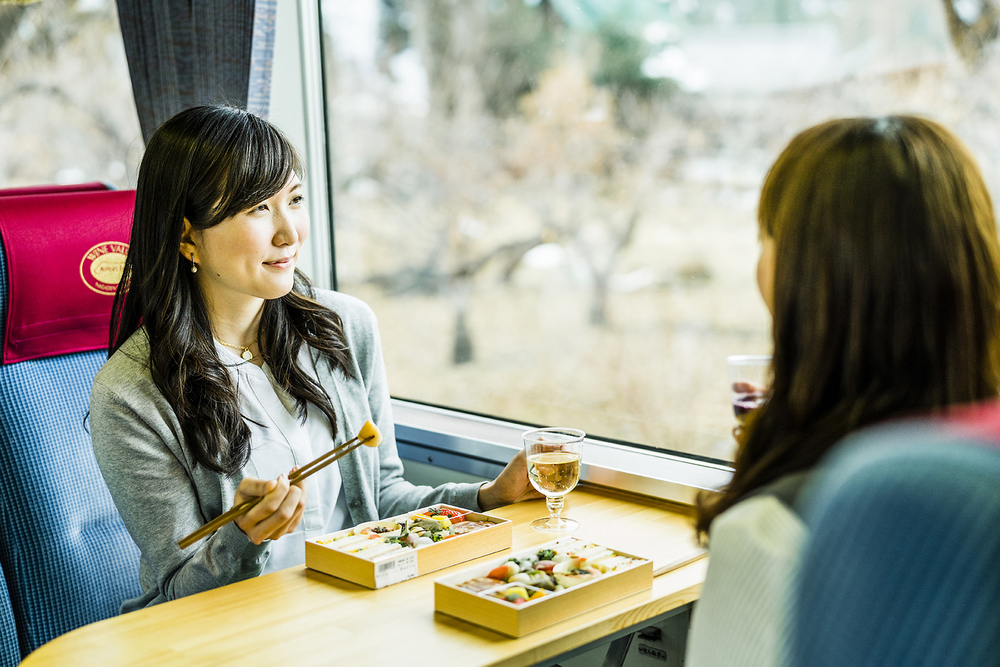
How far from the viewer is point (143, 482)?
4.29 feet

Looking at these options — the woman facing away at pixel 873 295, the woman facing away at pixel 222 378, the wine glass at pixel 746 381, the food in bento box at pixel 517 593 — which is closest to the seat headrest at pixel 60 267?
the woman facing away at pixel 222 378

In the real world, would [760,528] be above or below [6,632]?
above

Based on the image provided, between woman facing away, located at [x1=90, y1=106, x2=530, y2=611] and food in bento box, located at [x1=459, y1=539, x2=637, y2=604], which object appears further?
woman facing away, located at [x1=90, y1=106, x2=530, y2=611]

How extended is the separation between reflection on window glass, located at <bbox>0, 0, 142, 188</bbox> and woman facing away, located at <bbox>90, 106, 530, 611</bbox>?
2.76 metres

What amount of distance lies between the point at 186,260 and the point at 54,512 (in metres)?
0.50

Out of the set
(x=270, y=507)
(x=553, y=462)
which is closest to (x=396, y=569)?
(x=270, y=507)

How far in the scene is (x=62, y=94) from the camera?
4.02 m

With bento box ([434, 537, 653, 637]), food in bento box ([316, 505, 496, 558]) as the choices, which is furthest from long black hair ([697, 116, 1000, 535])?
food in bento box ([316, 505, 496, 558])

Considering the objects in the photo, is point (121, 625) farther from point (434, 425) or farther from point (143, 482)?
point (434, 425)

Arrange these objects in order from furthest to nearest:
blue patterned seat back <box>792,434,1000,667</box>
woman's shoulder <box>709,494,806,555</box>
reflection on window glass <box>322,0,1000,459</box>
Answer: reflection on window glass <box>322,0,1000,459</box>
woman's shoulder <box>709,494,806,555</box>
blue patterned seat back <box>792,434,1000,667</box>

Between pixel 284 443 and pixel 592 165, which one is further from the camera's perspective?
pixel 592 165

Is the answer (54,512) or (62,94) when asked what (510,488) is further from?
(62,94)

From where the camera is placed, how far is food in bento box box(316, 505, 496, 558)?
1184 mm

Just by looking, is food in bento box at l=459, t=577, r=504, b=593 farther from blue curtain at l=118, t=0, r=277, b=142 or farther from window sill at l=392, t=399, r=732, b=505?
blue curtain at l=118, t=0, r=277, b=142
